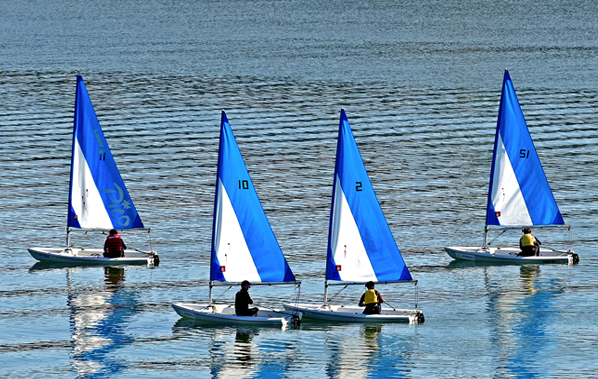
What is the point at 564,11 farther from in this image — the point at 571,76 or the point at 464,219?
the point at 464,219

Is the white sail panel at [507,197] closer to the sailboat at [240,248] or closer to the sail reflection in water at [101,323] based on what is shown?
the sailboat at [240,248]

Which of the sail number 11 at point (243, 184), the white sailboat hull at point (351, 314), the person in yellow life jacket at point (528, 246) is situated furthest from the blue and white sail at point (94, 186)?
the person in yellow life jacket at point (528, 246)

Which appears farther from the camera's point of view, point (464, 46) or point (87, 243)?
point (464, 46)

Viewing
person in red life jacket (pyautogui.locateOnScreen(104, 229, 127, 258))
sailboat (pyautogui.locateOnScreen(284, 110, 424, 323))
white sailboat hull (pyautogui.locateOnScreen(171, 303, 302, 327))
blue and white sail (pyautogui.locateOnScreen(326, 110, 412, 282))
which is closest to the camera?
white sailboat hull (pyautogui.locateOnScreen(171, 303, 302, 327))

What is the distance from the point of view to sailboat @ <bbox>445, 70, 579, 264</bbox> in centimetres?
6650

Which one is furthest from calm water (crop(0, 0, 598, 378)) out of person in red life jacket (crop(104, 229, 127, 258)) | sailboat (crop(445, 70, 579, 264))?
sailboat (crop(445, 70, 579, 264))

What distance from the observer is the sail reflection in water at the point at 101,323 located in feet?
161

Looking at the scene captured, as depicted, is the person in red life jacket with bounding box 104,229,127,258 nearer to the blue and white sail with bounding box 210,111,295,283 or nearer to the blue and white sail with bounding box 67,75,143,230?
the blue and white sail with bounding box 67,75,143,230

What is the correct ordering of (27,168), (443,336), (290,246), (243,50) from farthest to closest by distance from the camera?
1. (243,50)
2. (27,168)
3. (290,246)
4. (443,336)

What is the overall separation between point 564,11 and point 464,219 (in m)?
112

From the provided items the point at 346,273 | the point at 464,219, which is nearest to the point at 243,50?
the point at 464,219

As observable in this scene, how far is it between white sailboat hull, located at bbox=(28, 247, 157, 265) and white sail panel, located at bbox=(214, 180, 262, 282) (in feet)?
39.9

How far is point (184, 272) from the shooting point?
6391cm

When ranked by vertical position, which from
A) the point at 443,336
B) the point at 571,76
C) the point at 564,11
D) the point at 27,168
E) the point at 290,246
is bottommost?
the point at 443,336
